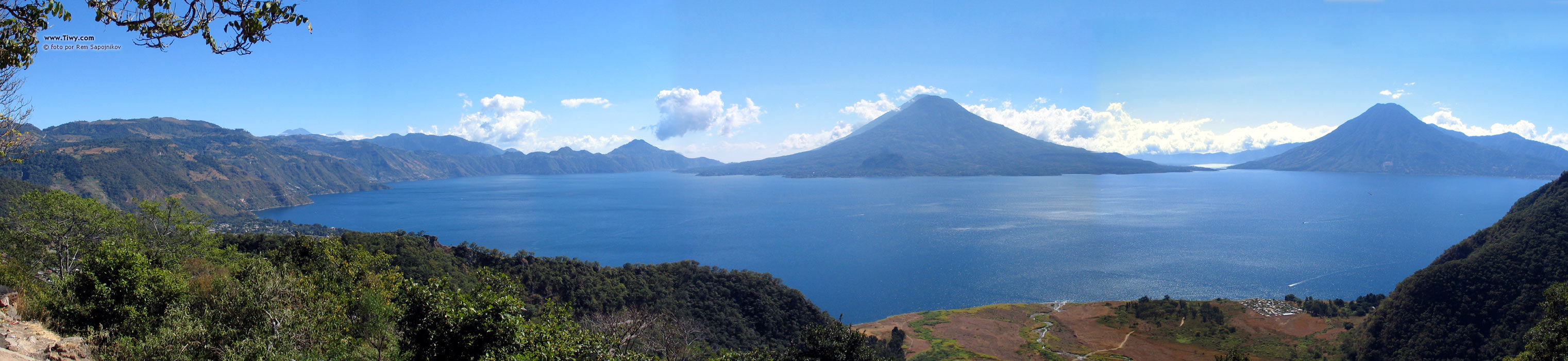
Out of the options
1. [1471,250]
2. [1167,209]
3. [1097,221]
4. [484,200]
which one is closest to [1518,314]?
[1471,250]

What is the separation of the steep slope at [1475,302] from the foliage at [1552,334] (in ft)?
66.1

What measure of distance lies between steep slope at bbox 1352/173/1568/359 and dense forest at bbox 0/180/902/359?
28105 millimetres

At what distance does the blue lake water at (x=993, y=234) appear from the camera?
53969 mm

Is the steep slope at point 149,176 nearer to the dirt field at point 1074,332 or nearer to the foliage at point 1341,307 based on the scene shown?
the dirt field at point 1074,332

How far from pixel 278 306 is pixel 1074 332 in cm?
3987

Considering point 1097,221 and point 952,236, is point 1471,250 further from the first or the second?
point 1097,221

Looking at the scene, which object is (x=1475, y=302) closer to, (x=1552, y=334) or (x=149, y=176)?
(x=1552, y=334)

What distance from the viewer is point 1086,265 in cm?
6091

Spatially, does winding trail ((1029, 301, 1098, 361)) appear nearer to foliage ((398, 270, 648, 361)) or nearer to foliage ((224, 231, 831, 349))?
foliage ((224, 231, 831, 349))

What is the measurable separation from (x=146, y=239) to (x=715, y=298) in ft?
86.4

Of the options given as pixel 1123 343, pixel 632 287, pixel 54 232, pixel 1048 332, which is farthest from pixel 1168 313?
pixel 54 232

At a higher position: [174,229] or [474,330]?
[474,330]

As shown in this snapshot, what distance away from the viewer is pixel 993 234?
266 ft

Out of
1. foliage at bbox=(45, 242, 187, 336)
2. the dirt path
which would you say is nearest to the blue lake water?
the dirt path
